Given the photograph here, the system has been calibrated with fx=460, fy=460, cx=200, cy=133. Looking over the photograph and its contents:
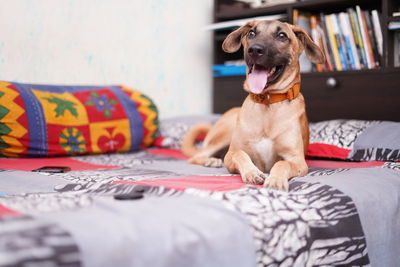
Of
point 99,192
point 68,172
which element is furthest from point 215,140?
point 99,192

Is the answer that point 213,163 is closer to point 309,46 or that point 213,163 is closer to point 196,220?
point 309,46

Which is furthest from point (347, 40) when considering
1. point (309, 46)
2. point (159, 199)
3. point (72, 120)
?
point (159, 199)

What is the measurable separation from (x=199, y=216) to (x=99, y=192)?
0.47 meters

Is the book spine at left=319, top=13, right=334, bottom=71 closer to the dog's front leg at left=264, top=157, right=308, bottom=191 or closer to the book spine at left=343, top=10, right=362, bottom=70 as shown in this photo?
the book spine at left=343, top=10, right=362, bottom=70

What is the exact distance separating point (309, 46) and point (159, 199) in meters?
1.22

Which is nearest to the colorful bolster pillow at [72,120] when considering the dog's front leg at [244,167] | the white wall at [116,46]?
the white wall at [116,46]

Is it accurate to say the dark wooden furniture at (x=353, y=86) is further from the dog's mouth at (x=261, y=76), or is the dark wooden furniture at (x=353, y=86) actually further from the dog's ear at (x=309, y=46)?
the dog's mouth at (x=261, y=76)

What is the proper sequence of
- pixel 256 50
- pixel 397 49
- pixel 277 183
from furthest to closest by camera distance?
pixel 397 49, pixel 256 50, pixel 277 183

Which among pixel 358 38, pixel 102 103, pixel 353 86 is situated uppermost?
pixel 358 38

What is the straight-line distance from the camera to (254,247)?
118 centimetres

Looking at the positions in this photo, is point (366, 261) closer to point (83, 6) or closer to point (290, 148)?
point (290, 148)

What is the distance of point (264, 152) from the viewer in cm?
202

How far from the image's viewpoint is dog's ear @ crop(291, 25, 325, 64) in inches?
81.9

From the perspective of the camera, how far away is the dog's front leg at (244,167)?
166cm
